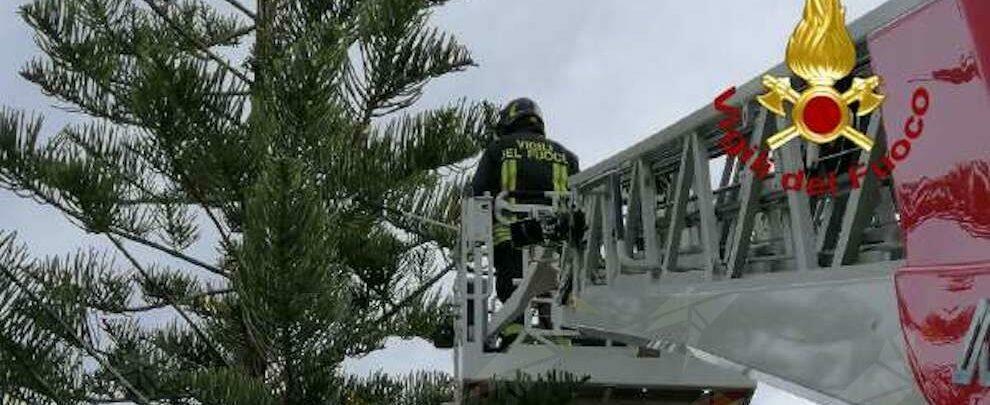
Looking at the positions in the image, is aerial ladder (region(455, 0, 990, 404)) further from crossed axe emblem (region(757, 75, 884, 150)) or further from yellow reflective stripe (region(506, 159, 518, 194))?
yellow reflective stripe (region(506, 159, 518, 194))

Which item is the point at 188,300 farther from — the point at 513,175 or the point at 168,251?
the point at 513,175

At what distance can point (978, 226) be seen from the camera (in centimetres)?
255

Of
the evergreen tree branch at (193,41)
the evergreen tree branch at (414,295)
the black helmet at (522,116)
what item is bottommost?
the evergreen tree branch at (414,295)

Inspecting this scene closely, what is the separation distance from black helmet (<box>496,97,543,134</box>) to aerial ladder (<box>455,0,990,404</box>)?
708 millimetres

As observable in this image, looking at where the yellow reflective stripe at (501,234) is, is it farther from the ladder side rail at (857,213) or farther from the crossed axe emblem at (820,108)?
the ladder side rail at (857,213)

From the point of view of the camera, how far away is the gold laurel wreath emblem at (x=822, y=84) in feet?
10.6

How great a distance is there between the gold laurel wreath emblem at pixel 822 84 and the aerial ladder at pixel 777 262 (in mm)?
42

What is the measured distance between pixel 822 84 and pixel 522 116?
405cm

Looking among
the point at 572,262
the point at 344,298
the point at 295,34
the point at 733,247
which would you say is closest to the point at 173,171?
the point at 295,34

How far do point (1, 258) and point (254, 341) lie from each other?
203 centimetres

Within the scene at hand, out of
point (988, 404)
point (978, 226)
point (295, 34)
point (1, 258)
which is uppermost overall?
point (295, 34)

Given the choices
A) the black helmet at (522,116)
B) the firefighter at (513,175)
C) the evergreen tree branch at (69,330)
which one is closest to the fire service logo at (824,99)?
the firefighter at (513,175)

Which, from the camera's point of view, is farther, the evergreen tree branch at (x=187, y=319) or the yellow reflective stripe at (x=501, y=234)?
the evergreen tree branch at (x=187, y=319)

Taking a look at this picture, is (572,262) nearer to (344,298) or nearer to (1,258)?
(344,298)
